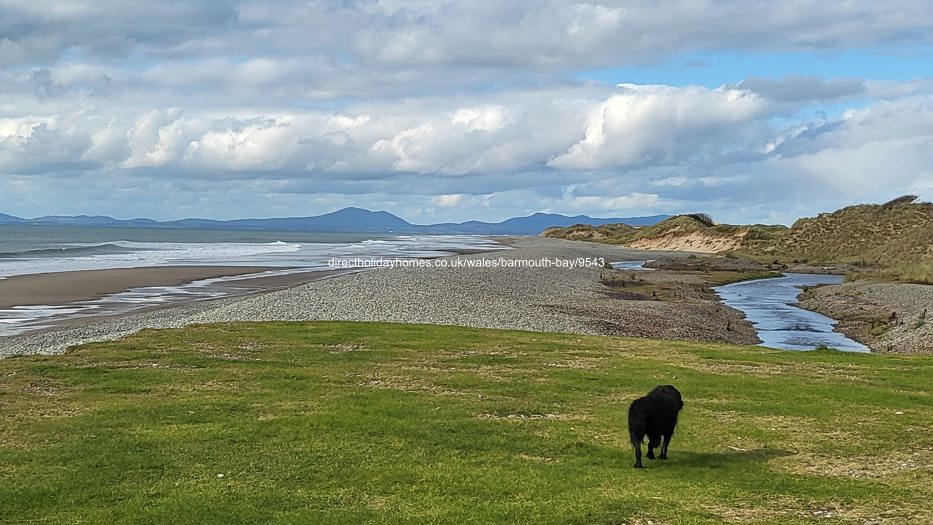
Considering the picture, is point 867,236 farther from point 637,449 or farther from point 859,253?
point 637,449

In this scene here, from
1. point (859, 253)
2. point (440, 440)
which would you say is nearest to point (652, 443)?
point (440, 440)

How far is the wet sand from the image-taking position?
50000mm

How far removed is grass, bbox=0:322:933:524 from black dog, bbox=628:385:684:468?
0.32 m

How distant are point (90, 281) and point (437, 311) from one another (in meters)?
32.8

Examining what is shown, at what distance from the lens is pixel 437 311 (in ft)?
138

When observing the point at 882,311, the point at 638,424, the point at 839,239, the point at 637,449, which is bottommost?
the point at 882,311

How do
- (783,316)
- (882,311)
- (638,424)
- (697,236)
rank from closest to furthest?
(638,424) → (882,311) → (783,316) → (697,236)

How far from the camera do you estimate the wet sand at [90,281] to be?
50.0 meters

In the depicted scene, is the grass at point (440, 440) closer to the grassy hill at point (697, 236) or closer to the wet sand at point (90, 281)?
the wet sand at point (90, 281)

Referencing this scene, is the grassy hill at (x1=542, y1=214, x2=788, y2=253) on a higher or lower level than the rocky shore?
higher

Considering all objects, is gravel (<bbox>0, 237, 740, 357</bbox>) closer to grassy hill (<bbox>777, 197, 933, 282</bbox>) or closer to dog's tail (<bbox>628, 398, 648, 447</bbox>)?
dog's tail (<bbox>628, 398, 648, 447</bbox>)

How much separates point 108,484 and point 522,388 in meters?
9.76

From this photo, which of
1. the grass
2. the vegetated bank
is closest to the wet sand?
the grass

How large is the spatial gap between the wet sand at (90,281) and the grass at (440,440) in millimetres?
29965
